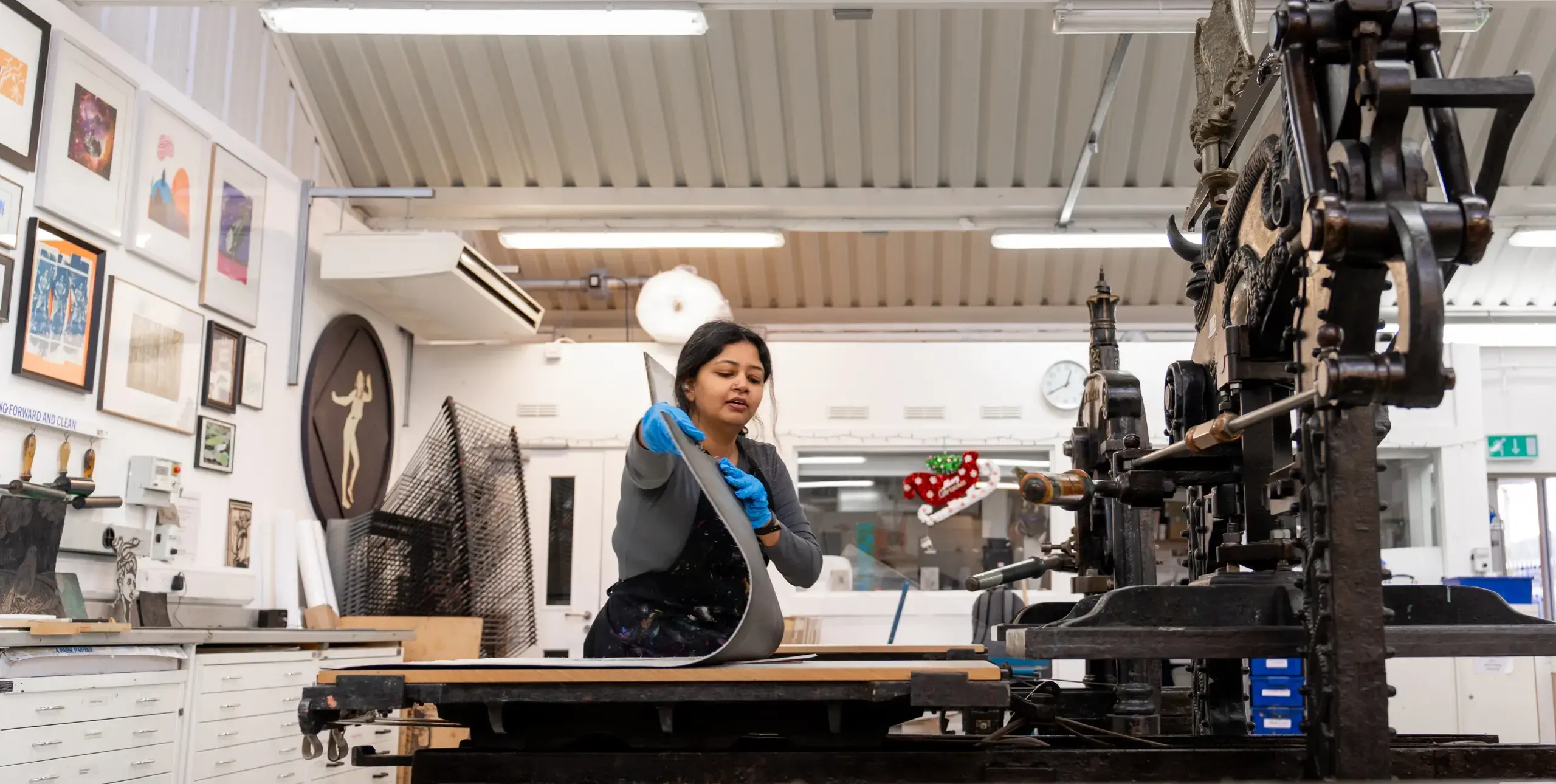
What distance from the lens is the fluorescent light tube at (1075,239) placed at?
788cm

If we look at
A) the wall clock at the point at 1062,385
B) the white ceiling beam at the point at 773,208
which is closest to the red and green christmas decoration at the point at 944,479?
the wall clock at the point at 1062,385

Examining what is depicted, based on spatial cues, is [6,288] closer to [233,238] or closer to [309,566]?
[233,238]

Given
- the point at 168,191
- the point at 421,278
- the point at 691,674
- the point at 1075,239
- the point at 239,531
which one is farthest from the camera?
the point at 1075,239

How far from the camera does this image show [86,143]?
490cm

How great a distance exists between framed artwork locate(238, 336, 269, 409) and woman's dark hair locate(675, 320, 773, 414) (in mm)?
4532

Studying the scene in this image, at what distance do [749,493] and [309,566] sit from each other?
505cm

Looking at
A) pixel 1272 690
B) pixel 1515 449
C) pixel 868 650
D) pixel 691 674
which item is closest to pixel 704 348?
pixel 868 650

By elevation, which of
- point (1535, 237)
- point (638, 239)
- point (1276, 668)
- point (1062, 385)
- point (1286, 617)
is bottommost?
point (1276, 668)

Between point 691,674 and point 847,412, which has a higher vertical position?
point 847,412

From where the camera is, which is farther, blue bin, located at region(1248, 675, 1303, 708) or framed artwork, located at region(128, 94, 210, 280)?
blue bin, located at region(1248, 675, 1303, 708)

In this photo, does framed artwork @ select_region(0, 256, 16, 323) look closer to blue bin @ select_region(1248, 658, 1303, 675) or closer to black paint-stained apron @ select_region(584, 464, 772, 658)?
black paint-stained apron @ select_region(584, 464, 772, 658)

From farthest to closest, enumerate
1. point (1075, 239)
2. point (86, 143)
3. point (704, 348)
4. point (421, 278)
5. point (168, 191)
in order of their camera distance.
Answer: point (1075, 239)
point (421, 278)
point (168, 191)
point (86, 143)
point (704, 348)

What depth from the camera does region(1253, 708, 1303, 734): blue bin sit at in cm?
499

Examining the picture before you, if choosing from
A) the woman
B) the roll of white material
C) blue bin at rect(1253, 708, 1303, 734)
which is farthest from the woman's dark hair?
the roll of white material
